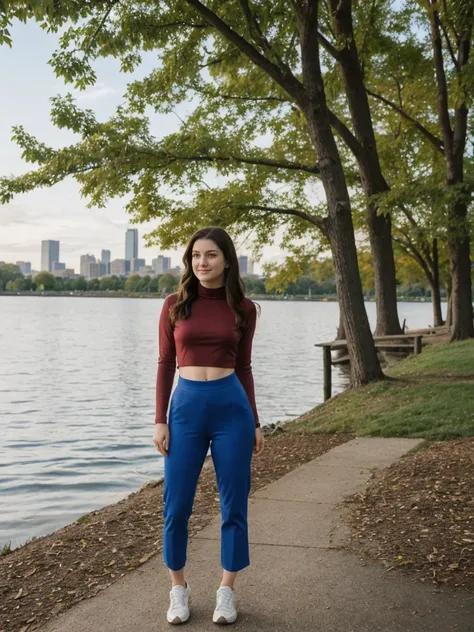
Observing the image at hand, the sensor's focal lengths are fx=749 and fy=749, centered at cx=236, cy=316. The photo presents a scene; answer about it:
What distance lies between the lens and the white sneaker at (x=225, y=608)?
4105 millimetres

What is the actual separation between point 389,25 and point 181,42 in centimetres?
820

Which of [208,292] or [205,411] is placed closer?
[205,411]

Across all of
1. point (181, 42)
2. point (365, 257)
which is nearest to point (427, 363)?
point (181, 42)

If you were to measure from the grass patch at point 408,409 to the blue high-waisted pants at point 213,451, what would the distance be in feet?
20.8

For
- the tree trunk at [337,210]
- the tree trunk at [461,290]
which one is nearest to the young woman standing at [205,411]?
the tree trunk at [337,210]

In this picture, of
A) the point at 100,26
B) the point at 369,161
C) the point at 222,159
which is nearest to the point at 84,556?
the point at 100,26

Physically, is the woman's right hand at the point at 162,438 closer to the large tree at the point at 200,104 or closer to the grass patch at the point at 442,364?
the large tree at the point at 200,104

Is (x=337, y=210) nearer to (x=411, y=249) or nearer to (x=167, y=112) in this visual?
(x=167, y=112)

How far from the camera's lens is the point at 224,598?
13.6 feet

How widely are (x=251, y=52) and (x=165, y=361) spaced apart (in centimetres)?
1019

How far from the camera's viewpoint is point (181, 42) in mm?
15523

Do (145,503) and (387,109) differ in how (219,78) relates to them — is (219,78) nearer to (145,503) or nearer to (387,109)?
(387,109)

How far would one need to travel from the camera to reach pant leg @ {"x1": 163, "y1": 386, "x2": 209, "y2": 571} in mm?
4082

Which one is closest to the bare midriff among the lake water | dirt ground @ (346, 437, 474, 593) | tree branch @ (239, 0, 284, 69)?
dirt ground @ (346, 437, 474, 593)
